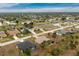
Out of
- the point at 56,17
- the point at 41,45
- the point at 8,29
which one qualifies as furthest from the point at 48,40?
the point at 8,29

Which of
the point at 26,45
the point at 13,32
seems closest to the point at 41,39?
the point at 26,45

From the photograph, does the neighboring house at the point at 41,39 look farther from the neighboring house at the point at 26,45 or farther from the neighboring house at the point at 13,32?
the neighboring house at the point at 13,32

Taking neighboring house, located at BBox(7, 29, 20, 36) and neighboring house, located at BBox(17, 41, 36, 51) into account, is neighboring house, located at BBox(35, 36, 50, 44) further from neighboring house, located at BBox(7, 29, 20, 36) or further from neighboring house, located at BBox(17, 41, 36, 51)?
neighboring house, located at BBox(7, 29, 20, 36)

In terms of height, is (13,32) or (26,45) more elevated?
(13,32)

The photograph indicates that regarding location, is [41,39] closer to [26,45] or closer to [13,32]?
[26,45]

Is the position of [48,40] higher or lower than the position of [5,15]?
lower

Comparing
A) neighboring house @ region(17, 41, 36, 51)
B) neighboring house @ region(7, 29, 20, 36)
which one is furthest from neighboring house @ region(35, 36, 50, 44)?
neighboring house @ region(7, 29, 20, 36)

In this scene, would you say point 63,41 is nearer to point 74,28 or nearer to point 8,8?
point 74,28

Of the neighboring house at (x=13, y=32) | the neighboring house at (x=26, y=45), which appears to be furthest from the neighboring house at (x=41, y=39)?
the neighboring house at (x=13, y=32)
